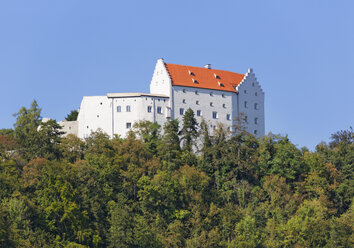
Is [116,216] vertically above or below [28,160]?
below

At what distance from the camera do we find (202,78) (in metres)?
109

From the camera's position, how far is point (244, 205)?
89.5m

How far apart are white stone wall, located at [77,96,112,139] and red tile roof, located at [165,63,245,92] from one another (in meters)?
11.1

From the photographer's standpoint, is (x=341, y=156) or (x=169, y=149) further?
(x=341, y=156)

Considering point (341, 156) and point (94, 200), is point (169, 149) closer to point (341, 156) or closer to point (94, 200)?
point (94, 200)

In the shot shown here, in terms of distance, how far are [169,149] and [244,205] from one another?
11831mm

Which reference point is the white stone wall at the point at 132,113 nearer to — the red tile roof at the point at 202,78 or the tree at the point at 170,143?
the tree at the point at 170,143

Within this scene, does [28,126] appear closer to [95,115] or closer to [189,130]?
[95,115]

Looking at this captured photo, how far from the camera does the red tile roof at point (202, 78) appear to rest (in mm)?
105938

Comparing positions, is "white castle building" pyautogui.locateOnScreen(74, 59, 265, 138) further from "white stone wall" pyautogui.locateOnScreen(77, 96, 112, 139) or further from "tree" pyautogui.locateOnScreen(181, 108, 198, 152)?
"tree" pyautogui.locateOnScreen(181, 108, 198, 152)

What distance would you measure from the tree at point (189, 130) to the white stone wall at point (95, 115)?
33.5ft

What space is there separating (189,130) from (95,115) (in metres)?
13.1

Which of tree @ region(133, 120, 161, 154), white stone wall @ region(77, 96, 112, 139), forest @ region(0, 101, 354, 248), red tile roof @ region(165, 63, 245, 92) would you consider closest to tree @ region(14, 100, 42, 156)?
forest @ region(0, 101, 354, 248)

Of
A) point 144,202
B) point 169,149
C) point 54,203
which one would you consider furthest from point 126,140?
point 54,203
